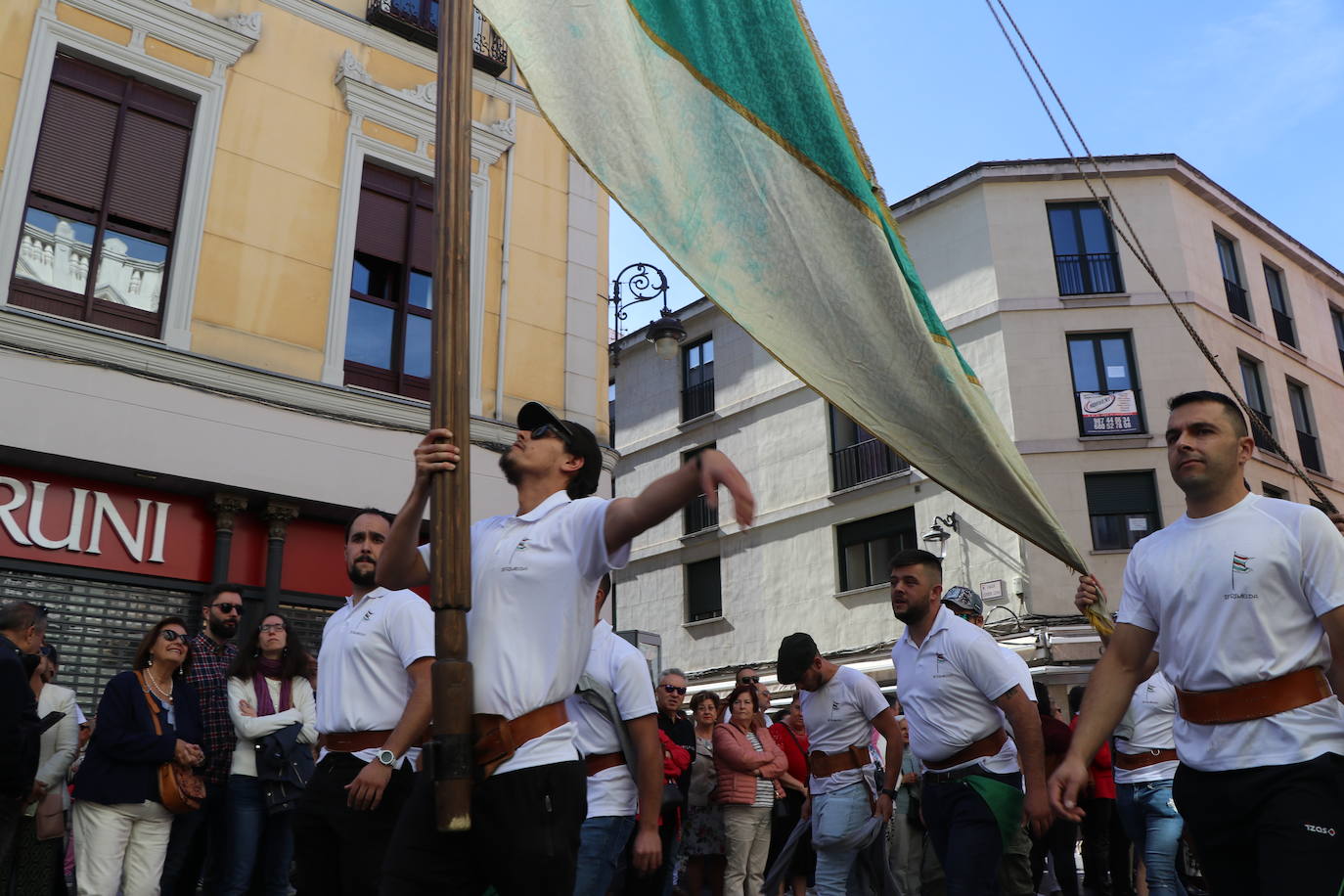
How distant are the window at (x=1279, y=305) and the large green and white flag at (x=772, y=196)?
28728 millimetres

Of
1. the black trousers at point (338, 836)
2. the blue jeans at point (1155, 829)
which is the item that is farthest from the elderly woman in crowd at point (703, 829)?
the black trousers at point (338, 836)

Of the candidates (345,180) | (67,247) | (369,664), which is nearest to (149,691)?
(369,664)

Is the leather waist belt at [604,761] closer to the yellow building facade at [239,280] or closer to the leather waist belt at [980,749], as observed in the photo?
the leather waist belt at [980,749]

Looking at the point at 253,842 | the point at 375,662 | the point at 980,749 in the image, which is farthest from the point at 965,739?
the point at 253,842

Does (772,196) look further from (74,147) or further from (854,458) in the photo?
(854,458)

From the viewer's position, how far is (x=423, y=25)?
13703 mm

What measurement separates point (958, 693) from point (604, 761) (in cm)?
183

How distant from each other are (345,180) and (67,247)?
9.80 feet

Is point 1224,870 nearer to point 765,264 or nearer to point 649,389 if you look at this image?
point 765,264

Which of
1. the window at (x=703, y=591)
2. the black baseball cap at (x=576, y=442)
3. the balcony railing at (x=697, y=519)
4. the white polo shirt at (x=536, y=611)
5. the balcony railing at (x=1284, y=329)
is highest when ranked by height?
the balcony railing at (x=1284, y=329)

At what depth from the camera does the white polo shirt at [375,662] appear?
4672 millimetres

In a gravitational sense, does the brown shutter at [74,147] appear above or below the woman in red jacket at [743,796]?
above

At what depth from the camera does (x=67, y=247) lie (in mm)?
10789

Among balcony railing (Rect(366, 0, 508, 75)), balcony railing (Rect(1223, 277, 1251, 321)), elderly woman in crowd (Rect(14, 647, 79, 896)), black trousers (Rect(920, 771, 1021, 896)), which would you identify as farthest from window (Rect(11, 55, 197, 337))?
balcony railing (Rect(1223, 277, 1251, 321))
